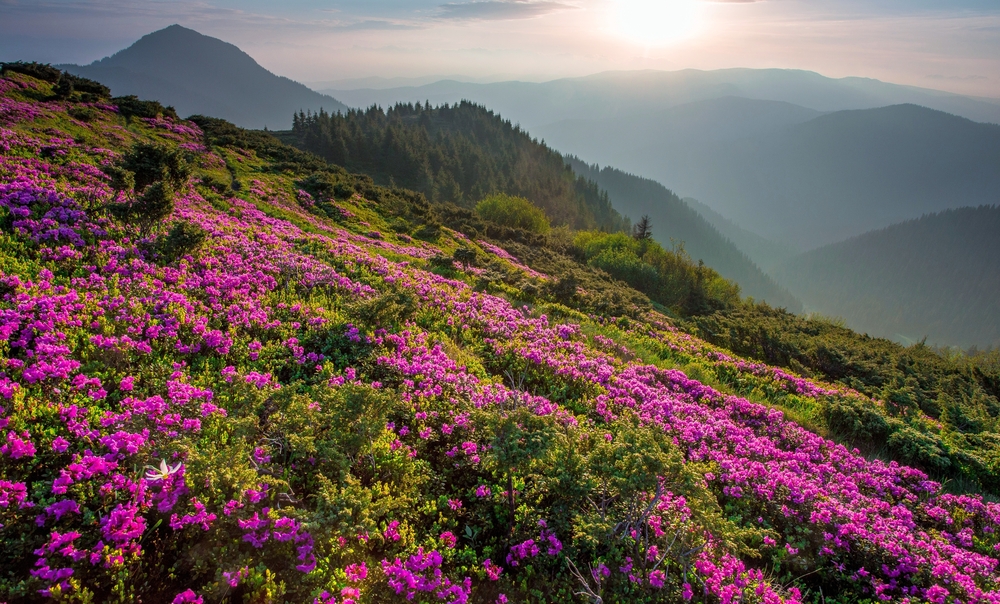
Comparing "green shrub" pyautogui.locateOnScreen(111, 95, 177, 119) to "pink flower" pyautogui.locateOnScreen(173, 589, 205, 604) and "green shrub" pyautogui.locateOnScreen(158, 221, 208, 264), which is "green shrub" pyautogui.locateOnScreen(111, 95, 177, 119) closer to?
"green shrub" pyautogui.locateOnScreen(158, 221, 208, 264)

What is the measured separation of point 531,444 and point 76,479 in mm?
5857

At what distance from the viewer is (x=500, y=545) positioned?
6.58m

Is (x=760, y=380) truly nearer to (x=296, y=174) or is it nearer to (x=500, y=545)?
(x=500, y=545)

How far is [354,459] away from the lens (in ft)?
22.7

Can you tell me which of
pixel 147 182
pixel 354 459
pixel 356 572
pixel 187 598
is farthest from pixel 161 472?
pixel 147 182

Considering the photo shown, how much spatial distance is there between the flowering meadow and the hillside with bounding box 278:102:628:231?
78335mm

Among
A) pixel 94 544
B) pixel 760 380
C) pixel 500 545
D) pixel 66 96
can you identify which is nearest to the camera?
pixel 94 544

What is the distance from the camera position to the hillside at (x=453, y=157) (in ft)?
323

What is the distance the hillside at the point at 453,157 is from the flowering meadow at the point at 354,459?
78335mm

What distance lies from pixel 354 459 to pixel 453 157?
122 m

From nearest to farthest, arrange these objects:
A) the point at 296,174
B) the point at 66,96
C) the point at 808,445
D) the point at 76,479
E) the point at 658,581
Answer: the point at 76,479 → the point at 658,581 → the point at 808,445 → the point at 66,96 → the point at 296,174

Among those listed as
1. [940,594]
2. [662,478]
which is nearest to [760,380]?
[940,594]

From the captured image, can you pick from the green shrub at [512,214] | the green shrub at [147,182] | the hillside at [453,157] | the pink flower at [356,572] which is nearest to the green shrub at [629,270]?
the green shrub at [512,214]

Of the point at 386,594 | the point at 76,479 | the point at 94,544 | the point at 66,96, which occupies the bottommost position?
the point at 386,594
